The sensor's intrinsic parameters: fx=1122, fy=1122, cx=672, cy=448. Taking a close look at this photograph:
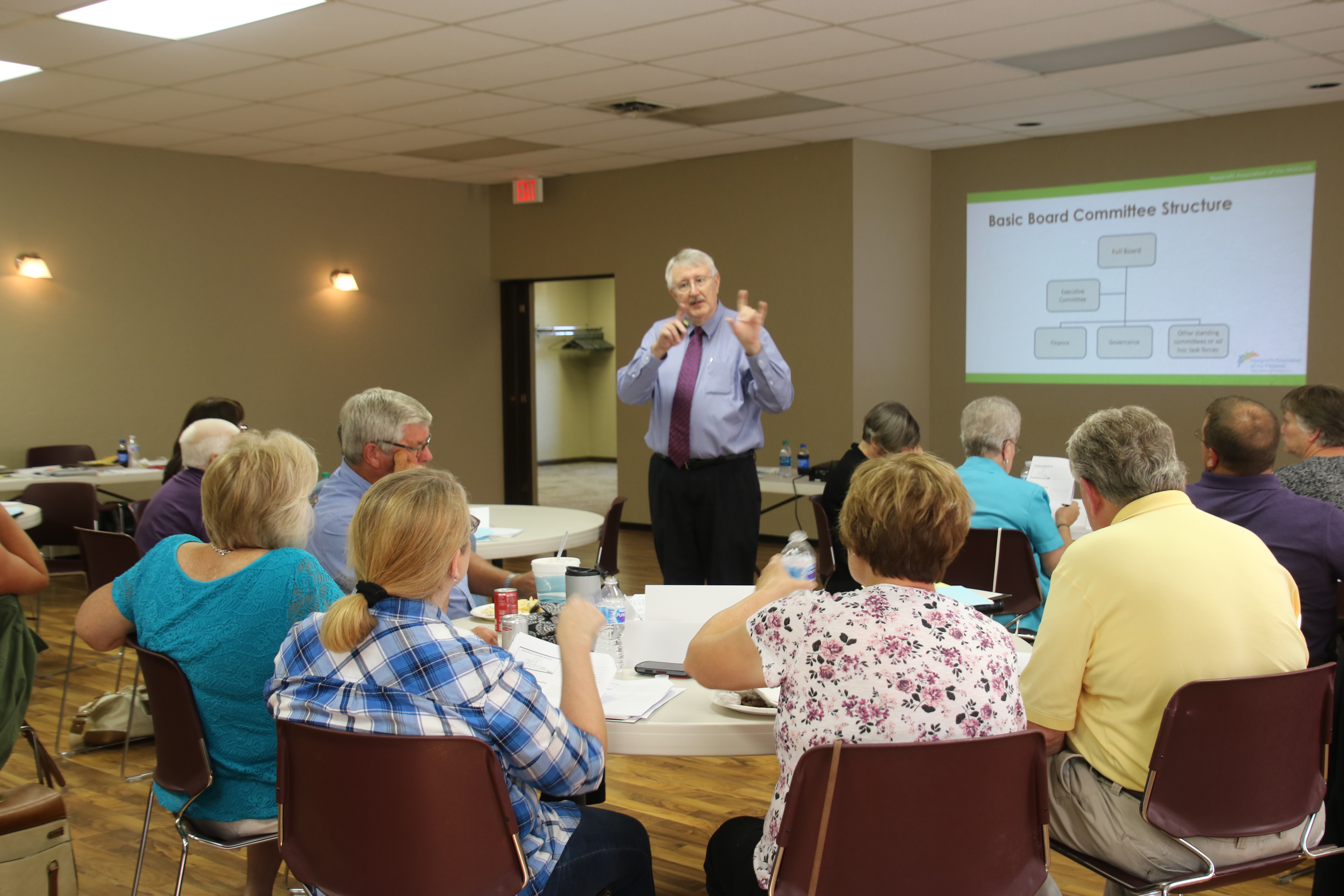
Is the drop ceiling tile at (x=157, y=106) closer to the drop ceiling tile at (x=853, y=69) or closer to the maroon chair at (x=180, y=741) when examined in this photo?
the drop ceiling tile at (x=853, y=69)

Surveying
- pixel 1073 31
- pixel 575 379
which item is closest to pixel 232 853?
pixel 1073 31

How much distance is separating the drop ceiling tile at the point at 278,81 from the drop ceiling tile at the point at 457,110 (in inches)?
25.2

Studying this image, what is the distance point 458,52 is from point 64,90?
2.43 m

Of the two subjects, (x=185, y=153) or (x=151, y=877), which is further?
(x=185, y=153)

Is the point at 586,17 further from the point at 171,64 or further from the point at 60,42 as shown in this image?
the point at 60,42

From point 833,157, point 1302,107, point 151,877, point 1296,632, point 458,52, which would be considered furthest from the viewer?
point 833,157

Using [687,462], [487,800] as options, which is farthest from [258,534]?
[687,462]

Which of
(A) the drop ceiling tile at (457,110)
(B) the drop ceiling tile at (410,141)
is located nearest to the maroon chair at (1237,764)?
(A) the drop ceiling tile at (457,110)

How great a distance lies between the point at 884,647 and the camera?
1.68 m

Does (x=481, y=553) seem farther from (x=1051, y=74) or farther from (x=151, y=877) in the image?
(x=1051, y=74)

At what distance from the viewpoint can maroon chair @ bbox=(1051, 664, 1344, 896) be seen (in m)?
1.92

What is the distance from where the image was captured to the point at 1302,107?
7000 mm

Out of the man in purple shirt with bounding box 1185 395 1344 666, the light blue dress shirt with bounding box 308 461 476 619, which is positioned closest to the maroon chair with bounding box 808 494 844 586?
the man in purple shirt with bounding box 1185 395 1344 666

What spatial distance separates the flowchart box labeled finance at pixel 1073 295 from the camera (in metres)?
7.86
